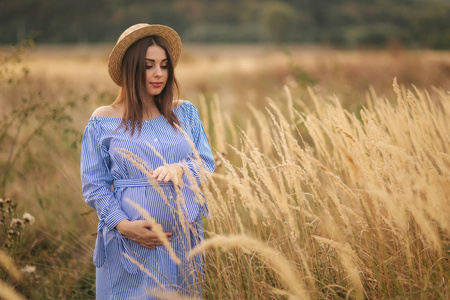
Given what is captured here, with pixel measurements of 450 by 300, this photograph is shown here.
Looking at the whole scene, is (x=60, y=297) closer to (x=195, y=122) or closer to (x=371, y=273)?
(x=195, y=122)

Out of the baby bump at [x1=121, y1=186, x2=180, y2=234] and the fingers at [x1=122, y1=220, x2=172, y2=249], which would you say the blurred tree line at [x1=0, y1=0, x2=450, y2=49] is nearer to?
the baby bump at [x1=121, y1=186, x2=180, y2=234]

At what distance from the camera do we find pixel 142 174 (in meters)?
1.96

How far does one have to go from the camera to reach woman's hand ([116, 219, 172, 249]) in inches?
70.6

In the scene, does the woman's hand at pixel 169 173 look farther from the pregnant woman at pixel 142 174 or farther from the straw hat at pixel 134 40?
the straw hat at pixel 134 40

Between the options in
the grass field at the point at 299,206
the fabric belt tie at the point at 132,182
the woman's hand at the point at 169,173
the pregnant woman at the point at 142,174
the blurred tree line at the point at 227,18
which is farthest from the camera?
the blurred tree line at the point at 227,18

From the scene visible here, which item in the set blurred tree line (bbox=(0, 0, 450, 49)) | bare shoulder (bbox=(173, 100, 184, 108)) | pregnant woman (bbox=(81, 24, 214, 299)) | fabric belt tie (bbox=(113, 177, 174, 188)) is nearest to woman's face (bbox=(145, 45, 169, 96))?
pregnant woman (bbox=(81, 24, 214, 299))

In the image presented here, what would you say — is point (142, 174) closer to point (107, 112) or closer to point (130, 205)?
point (130, 205)

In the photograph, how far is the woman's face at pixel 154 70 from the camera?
6.81ft

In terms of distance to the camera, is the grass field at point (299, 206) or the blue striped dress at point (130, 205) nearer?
the grass field at point (299, 206)

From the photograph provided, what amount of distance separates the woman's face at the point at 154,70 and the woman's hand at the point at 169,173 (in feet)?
1.67

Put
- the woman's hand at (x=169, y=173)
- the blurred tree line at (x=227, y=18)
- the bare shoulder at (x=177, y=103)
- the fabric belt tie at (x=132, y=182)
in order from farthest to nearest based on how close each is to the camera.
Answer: the blurred tree line at (x=227, y=18) → the bare shoulder at (x=177, y=103) → the fabric belt tie at (x=132, y=182) → the woman's hand at (x=169, y=173)

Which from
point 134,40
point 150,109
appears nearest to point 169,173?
point 150,109

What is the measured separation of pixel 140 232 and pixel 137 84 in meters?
0.78

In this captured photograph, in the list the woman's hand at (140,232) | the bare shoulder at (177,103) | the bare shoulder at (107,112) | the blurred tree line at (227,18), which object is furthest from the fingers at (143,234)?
the blurred tree line at (227,18)
